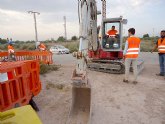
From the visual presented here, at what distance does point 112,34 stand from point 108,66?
1604 mm

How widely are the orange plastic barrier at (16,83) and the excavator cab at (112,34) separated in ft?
19.2

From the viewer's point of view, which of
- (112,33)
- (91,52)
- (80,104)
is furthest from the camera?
(91,52)

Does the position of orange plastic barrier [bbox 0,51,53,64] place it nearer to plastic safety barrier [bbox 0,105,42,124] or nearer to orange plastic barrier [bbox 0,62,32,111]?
orange plastic barrier [bbox 0,62,32,111]

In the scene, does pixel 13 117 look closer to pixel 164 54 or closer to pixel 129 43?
pixel 129 43

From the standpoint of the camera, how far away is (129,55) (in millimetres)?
8898

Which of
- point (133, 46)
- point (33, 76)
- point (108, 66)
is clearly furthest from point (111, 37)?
point (33, 76)

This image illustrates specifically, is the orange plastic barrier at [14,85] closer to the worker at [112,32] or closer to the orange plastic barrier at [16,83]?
the orange plastic barrier at [16,83]

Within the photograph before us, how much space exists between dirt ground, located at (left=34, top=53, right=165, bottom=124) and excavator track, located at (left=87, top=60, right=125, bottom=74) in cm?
101

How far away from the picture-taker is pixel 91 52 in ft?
39.2

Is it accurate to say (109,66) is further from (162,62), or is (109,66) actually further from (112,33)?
(162,62)

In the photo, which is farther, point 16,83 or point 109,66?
point 109,66

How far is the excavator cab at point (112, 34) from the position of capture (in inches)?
446

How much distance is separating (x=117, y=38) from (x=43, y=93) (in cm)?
516

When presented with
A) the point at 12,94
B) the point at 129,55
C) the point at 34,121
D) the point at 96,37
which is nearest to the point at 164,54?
the point at 129,55
